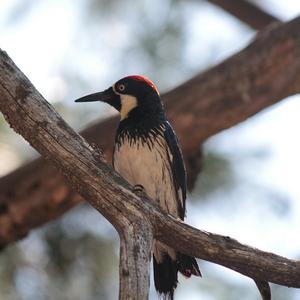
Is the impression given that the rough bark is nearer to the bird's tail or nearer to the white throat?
the white throat

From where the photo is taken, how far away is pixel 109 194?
11.9 feet

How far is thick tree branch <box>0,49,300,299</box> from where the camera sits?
3.64 metres

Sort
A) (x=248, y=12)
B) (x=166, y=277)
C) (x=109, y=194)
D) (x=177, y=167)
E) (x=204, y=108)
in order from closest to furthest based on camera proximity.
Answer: (x=109, y=194) < (x=166, y=277) < (x=177, y=167) < (x=204, y=108) < (x=248, y=12)

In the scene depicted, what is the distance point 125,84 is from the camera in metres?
4.93

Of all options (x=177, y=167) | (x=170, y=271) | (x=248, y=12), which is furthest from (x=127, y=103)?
(x=248, y=12)

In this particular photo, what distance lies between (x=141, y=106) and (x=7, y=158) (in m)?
1.87

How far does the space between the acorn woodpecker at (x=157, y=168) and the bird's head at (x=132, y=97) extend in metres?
0.02

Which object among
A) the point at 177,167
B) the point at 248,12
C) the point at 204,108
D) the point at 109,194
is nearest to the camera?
the point at 109,194

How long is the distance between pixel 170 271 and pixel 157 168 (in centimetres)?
57

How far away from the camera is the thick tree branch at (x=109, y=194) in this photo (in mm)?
3639

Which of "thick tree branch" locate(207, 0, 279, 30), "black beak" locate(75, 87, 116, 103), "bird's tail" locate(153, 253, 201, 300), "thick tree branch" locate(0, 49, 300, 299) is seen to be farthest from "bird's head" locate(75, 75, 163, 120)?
"thick tree branch" locate(207, 0, 279, 30)

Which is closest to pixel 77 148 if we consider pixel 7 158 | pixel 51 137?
pixel 51 137

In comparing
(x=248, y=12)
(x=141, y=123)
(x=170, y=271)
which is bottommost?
(x=170, y=271)

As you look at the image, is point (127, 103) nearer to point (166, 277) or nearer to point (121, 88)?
point (121, 88)
